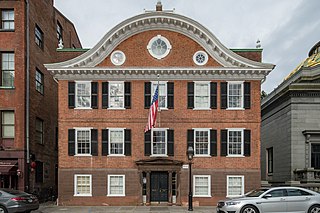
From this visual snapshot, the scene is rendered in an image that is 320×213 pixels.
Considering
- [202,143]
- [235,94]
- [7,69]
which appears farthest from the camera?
[7,69]

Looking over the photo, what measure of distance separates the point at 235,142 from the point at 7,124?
15537 mm

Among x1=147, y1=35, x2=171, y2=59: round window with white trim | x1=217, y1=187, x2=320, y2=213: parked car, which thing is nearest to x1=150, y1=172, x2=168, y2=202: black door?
x1=217, y1=187, x2=320, y2=213: parked car

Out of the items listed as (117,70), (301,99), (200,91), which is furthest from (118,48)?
(301,99)

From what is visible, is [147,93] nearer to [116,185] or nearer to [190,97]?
[190,97]

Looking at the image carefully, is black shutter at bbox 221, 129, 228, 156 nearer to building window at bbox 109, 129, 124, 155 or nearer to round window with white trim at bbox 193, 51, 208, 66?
round window with white trim at bbox 193, 51, 208, 66

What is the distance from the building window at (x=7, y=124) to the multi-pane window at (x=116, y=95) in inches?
269

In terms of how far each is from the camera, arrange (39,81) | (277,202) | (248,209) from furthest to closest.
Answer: (39,81), (277,202), (248,209)

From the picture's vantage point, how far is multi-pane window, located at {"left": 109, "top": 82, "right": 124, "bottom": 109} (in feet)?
81.6

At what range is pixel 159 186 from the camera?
24.6 meters

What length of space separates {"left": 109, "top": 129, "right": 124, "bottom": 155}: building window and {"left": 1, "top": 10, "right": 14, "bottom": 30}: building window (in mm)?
10067

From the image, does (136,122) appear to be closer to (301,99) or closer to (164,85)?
(164,85)

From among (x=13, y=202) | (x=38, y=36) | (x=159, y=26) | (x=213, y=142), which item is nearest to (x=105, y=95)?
(x=159, y=26)

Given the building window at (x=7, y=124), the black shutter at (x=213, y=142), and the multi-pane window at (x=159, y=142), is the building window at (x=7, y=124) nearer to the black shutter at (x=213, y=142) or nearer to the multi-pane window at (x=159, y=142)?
the multi-pane window at (x=159, y=142)

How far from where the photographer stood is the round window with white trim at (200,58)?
25078 mm
